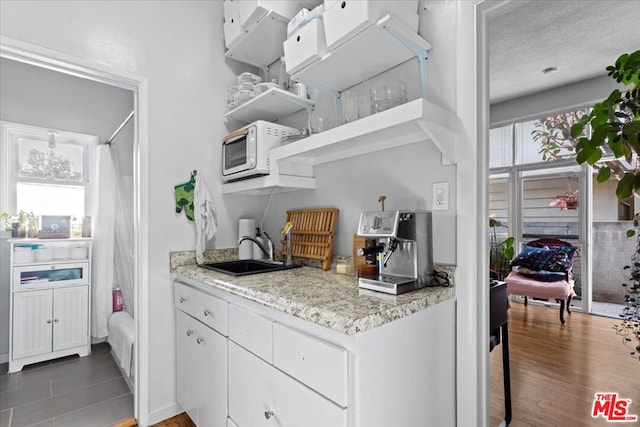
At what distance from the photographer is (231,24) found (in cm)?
209

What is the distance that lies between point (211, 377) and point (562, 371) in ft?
8.57

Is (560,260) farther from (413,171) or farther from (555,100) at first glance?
(413,171)

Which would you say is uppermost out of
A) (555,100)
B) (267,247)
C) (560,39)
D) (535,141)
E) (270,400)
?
(560,39)

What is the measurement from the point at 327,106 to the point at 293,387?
1497 millimetres

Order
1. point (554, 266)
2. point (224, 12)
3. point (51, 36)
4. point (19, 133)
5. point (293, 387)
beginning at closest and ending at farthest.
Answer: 1. point (293, 387)
2. point (51, 36)
3. point (224, 12)
4. point (19, 133)
5. point (554, 266)

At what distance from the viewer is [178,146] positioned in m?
2.07

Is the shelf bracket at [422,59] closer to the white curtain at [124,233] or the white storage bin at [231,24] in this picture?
the white storage bin at [231,24]

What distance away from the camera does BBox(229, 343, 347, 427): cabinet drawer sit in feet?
3.21

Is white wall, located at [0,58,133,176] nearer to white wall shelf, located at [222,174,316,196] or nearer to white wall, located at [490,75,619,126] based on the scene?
white wall shelf, located at [222,174,316,196]

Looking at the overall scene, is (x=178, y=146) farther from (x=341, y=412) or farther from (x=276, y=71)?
(x=341, y=412)

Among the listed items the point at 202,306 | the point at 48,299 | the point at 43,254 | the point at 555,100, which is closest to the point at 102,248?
the point at 43,254

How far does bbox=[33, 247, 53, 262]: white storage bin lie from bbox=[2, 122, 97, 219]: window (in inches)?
18.0

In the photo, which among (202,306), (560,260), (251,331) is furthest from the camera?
(560,260)

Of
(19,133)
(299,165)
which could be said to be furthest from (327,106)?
(19,133)
